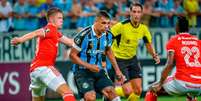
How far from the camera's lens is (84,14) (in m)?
21.0

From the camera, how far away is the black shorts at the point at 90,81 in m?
12.6

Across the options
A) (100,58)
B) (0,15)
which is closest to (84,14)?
(0,15)

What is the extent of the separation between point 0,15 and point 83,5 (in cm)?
255

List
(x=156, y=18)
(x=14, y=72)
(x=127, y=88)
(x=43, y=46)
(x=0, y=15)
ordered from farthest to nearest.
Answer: (x=156, y=18), (x=0, y=15), (x=14, y=72), (x=127, y=88), (x=43, y=46)

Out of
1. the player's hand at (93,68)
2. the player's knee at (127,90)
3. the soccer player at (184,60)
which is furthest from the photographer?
the player's knee at (127,90)

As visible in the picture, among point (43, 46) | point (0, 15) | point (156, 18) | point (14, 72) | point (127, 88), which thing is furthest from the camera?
point (156, 18)

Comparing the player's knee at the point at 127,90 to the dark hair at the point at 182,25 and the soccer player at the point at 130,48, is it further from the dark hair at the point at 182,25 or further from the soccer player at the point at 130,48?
the dark hair at the point at 182,25

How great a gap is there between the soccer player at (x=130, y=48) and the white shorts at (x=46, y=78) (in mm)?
2726

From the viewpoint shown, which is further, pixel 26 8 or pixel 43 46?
pixel 26 8

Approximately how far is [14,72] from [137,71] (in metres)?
4.22

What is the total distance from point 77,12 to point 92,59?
8449 mm

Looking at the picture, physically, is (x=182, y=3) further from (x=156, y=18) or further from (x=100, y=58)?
(x=100, y=58)

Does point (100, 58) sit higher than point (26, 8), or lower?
lower

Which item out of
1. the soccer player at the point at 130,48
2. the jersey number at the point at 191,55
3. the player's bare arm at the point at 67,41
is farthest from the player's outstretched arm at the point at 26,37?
the soccer player at the point at 130,48
